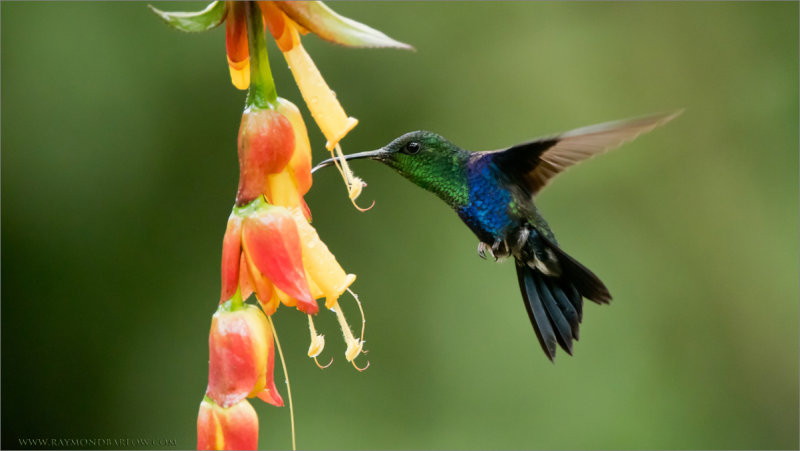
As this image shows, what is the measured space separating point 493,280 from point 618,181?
700mm

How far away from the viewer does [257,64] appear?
0.80m

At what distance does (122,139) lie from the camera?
10.1 feet

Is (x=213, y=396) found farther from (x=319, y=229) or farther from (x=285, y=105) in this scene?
(x=319, y=229)

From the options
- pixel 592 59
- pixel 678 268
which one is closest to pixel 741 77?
pixel 592 59

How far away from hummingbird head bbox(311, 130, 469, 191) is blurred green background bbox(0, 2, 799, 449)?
1.51 meters

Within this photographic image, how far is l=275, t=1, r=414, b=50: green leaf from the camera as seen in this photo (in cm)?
76

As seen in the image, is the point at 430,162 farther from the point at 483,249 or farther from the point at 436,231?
the point at 436,231

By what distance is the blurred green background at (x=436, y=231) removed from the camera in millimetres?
3064

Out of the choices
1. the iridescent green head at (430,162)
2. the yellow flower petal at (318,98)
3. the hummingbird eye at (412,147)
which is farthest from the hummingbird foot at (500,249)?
the yellow flower petal at (318,98)

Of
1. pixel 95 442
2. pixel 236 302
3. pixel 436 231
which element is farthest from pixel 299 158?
pixel 436 231

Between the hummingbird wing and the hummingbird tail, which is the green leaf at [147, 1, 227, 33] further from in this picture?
the hummingbird tail

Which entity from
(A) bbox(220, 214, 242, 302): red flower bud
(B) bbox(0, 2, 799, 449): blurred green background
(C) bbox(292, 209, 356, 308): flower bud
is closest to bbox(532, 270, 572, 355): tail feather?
(C) bbox(292, 209, 356, 308): flower bud

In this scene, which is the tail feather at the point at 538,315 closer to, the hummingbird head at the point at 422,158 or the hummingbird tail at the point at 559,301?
the hummingbird tail at the point at 559,301

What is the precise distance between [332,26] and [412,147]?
2.53ft
